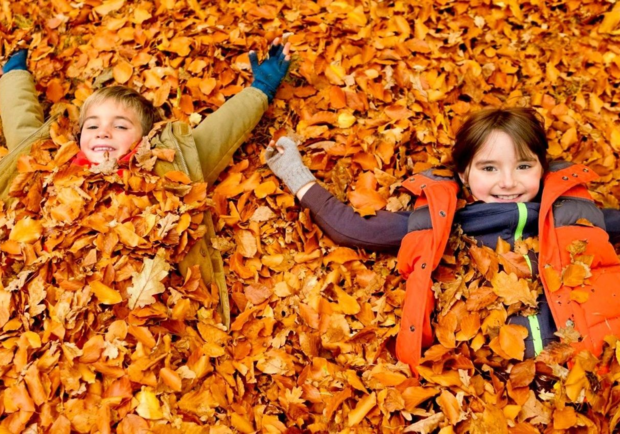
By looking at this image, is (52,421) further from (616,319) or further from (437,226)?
(616,319)

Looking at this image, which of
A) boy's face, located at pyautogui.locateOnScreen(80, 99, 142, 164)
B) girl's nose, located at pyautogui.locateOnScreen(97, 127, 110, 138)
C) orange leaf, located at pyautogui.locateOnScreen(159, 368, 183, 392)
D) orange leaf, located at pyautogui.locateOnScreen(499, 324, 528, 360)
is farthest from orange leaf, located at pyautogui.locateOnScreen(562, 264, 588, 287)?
girl's nose, located at pyautogui.locateOnScreen(97, 127, 110, 138)

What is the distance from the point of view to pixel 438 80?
294cm

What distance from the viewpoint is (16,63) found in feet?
9.36

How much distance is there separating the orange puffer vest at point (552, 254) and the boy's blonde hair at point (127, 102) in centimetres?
126

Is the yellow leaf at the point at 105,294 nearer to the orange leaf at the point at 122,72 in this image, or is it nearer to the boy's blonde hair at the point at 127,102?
the boy's blonde hair at the point at 127,102

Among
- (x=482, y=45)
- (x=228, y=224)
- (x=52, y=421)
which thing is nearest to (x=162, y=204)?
(x=228, y=224)

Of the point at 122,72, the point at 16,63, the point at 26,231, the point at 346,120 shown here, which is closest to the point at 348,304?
the point at 346,120

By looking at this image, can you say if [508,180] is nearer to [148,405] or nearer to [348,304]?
[348,304]

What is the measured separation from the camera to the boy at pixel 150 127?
7.99ft

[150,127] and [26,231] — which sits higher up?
[150,127]

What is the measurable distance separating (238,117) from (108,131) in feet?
1.99

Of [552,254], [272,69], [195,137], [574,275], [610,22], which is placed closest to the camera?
[574,275]

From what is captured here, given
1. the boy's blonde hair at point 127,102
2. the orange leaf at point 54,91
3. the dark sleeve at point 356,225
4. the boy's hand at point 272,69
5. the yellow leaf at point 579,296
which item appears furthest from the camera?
the orange leaf at point 54,91

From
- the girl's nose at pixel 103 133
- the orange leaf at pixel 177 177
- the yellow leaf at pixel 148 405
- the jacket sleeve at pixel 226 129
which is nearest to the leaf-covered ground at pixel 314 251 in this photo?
the yellow leaf at pixel 148 405
